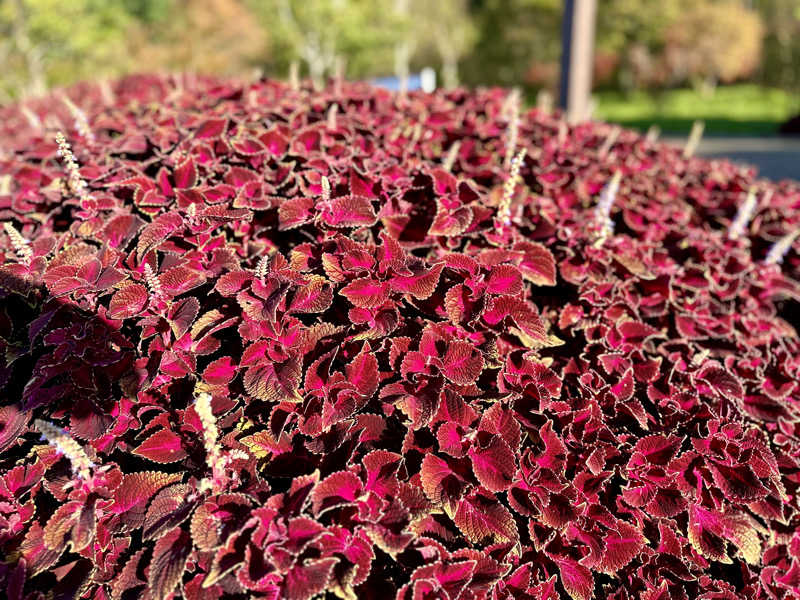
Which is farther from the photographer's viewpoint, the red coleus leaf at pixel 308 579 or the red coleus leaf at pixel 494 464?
the red coleus leaf at pixel 494 464

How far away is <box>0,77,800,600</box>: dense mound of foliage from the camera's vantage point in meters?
1.19

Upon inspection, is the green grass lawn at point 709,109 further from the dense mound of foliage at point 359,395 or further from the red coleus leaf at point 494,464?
the red coleus leaf at point 494,464

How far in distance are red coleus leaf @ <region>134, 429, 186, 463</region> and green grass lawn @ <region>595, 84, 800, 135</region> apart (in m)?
19.9

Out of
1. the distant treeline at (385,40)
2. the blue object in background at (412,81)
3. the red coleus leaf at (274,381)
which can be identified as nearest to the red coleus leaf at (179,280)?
the red coleus leaf at (274,381)

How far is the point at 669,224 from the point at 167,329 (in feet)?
6.17

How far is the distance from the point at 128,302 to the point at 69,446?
346 mm

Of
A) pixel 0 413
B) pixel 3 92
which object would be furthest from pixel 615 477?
pixel 3 92

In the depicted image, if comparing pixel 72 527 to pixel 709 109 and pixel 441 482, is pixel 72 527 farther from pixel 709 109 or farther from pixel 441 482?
pixel 709 109

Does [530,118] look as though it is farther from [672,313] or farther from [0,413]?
[0,413]

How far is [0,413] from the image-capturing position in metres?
1.35

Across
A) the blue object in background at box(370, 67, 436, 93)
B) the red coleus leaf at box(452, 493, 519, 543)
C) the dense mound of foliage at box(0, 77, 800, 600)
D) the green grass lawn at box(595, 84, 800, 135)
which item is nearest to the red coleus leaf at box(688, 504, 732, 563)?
the dense mound of foliage at box(0, 77, 800, 600)

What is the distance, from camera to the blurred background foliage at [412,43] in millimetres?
Result: 12375

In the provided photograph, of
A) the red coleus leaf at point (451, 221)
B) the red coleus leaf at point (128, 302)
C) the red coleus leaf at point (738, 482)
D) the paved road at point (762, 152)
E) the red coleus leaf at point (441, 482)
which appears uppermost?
the red coleus leaf at point (451, 221)

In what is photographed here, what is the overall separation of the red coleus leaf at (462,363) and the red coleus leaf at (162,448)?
0.61m
